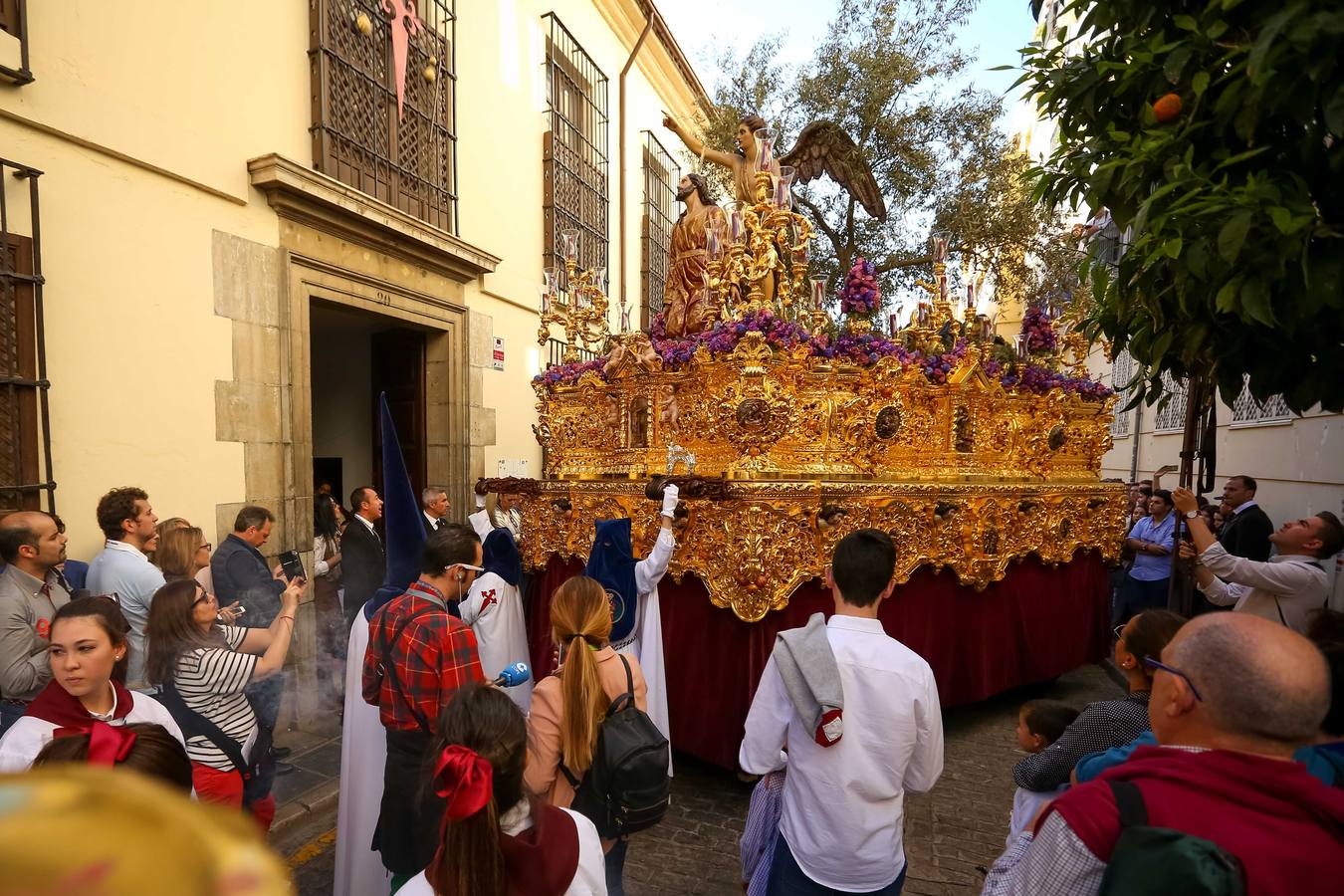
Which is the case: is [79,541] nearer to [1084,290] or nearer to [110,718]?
[110,718]

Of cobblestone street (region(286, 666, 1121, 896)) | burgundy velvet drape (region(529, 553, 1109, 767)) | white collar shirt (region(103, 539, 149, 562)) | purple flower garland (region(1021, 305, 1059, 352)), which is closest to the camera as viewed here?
cobblestone street (region(286, 666, 1121, 896))

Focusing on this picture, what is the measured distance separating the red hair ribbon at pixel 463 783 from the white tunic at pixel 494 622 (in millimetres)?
2949

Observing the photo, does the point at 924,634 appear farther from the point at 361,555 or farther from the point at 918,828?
the point at 361,555

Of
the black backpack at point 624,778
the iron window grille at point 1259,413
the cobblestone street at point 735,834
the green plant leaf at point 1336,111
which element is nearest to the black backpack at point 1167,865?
the black backpack at point 624,778

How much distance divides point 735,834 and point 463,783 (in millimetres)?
3039

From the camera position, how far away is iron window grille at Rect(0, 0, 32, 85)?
4.27m

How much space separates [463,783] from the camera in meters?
1.40

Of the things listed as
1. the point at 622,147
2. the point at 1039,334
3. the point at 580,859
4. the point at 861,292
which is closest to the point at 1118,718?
the point at 580,859

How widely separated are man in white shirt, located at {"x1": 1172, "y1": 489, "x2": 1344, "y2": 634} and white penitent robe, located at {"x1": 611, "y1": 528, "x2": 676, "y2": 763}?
2.75 metres

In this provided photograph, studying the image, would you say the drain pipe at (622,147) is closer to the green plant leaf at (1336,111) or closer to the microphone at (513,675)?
the microphone at (513,675)

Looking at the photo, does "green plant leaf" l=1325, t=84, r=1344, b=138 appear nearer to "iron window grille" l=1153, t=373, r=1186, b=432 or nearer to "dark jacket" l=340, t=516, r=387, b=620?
"dark jacket" l=340, t=516, r=387, b=620

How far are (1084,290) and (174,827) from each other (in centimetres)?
775

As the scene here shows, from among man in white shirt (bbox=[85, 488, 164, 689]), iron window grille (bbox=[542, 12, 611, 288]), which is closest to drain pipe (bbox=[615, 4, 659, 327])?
iron window grille (bbox=[542, 12, 611, 288])

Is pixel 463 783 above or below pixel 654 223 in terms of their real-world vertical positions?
below
